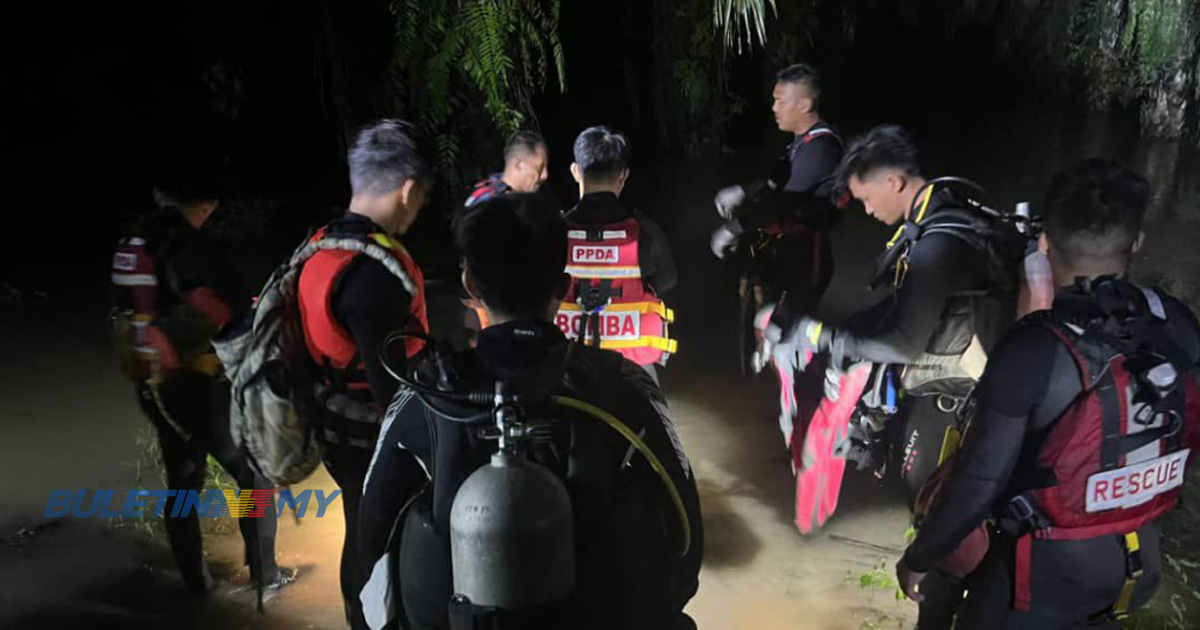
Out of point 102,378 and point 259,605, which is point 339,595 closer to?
point 259,605

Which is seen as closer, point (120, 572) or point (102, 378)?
point (120, 572)

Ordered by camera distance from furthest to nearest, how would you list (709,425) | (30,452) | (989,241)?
(709,425)
(30,452)
(989,241)

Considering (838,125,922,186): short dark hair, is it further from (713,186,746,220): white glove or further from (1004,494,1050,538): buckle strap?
(1004,494,1050,538): buckle strap

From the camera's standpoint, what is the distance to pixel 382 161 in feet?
9.64

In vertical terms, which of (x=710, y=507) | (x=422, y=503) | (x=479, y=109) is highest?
(x=479, y=109)

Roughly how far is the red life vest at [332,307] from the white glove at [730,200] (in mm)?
2369

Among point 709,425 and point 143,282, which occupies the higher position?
point 143,282

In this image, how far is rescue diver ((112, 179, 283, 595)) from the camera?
3.49m

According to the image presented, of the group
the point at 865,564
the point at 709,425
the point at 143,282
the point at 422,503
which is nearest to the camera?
the point at 422,503

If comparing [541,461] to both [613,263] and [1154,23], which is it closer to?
[613,263]

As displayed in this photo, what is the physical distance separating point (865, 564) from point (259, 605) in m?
2.76

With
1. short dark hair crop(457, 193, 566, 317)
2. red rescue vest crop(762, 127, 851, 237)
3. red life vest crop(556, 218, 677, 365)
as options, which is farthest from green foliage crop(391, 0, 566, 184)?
short dark hair crop(457, 193, 566, 317)

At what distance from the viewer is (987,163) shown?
1616 cm

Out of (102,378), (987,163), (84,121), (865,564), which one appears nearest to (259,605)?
(865,564)
